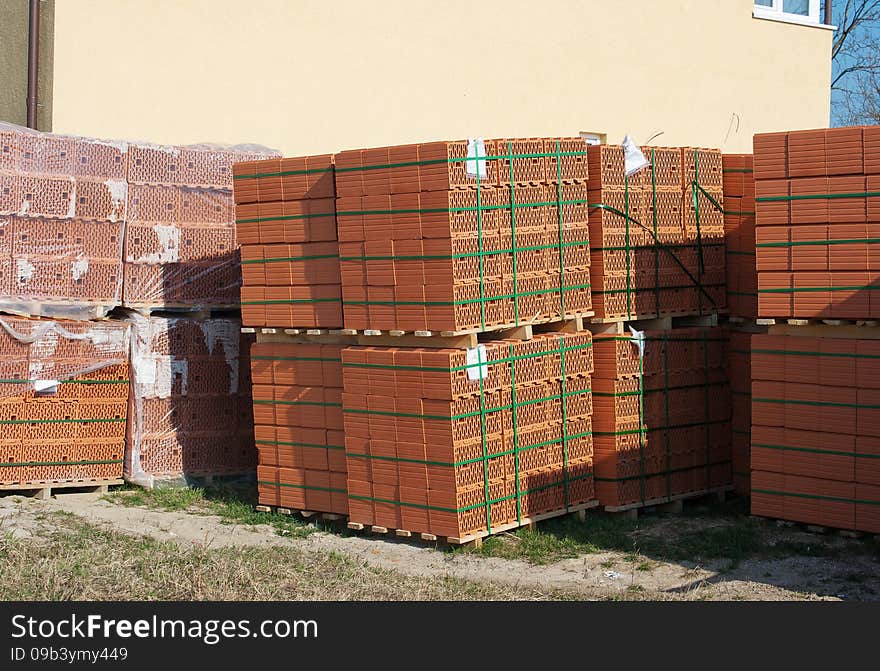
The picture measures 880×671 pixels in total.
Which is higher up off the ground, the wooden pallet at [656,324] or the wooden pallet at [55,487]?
the wooden pallet at [656,324]

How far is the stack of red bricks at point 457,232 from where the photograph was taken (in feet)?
29.9

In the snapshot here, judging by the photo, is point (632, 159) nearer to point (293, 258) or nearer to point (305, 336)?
point (293, 258)

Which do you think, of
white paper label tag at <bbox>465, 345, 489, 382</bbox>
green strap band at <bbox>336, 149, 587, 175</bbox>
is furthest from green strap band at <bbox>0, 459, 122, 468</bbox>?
white paper label tag at <bbox>465, 345, 489, 382</bbox>

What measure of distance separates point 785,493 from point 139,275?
635 centimetres

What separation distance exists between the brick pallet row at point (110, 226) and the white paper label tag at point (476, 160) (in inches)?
148

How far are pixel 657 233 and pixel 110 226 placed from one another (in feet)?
17.1

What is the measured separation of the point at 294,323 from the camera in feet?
33.7

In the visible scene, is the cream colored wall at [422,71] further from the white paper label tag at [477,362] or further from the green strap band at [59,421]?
the white paper label tag at [477,362]

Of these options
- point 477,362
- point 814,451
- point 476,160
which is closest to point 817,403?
point 814,451

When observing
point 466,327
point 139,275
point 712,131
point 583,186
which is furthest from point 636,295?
point 712,131

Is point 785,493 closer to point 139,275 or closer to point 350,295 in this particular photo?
point 350,295

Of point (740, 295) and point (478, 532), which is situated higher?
point (740, 295)

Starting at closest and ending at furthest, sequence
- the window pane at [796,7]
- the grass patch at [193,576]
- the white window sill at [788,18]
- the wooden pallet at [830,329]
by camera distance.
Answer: the grass patch at [193,576]
the wooden pallet at [830,329]
the white window sill at [788,18]
the window pane at [796,7]

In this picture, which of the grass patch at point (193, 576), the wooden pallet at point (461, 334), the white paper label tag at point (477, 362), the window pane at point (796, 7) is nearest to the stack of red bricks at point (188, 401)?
the grass patch at point (193, 576)
